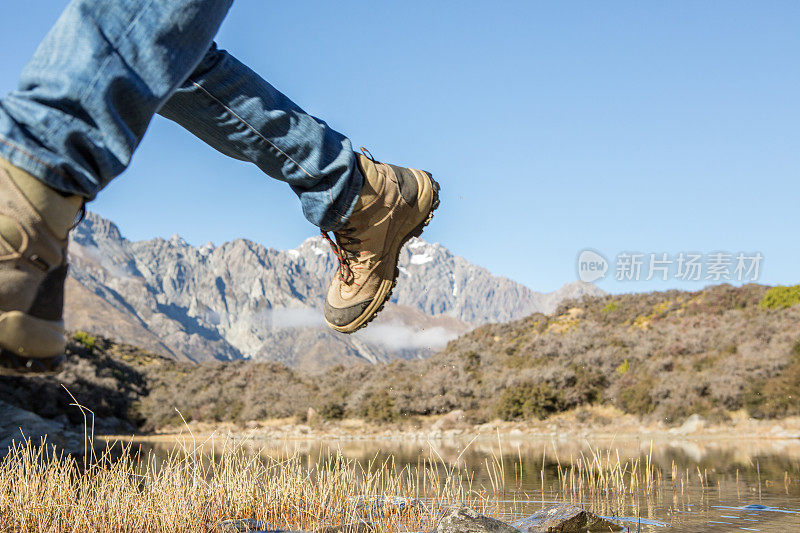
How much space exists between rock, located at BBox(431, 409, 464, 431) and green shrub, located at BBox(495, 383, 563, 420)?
134 centimetres

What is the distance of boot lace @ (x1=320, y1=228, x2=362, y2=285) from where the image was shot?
1883mm

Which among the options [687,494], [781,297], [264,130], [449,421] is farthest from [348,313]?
[781,297]

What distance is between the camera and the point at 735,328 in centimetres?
1897

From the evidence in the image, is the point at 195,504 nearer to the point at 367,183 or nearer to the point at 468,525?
the point at 468,525

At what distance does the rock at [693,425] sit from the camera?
14581 millimetres

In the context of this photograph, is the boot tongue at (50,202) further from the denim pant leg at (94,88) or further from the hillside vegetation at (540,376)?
the hillside vegetation at (540,376)

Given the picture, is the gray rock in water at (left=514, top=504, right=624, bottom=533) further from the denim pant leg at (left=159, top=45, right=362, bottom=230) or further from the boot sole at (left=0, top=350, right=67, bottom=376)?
the boot sole at (left=0, top=350, right=67, bottom=376)

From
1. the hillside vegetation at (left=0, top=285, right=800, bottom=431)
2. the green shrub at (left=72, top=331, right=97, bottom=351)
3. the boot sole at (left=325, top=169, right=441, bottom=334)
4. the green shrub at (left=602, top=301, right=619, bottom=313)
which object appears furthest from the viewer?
the green shrub at (left=72, top=331, right=97, bottom=351)

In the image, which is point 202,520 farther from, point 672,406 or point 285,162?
Result: point 672,406

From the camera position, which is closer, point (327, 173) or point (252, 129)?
point (252, 129)

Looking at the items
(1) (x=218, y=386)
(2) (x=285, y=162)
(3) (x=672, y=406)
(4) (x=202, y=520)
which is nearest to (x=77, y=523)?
(4) (x=202, y=520)

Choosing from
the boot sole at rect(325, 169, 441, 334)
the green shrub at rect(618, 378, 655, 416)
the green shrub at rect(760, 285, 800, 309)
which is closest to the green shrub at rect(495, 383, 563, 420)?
the green shrub at rect(618, 378, 655, 416)

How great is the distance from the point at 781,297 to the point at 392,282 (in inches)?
915

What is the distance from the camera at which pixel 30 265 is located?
98 centimetres
